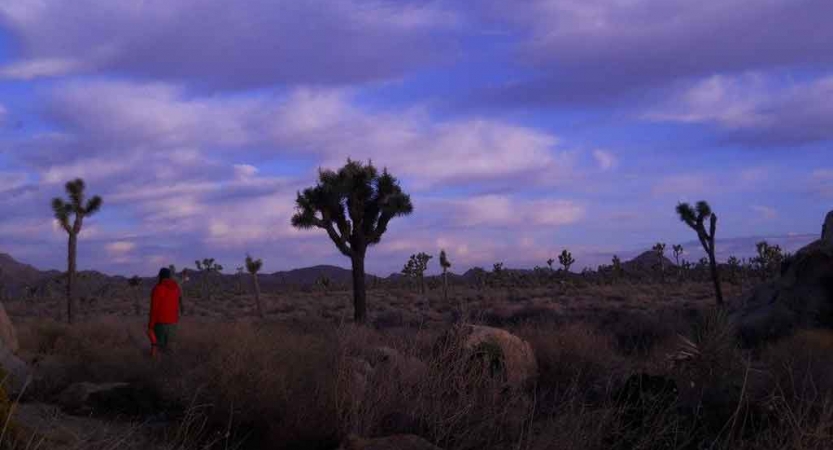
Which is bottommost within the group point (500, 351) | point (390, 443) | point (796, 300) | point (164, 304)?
point (390, 443)

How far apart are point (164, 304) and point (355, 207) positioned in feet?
41.4

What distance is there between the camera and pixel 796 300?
18000 mm

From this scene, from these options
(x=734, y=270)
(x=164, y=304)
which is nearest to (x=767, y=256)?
(x=734, y=270)

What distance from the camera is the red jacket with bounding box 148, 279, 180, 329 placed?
1440 centimetres

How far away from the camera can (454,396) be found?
26.2 ft

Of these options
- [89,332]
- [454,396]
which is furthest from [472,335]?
[89,332]

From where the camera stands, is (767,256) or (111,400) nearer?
(111,400)

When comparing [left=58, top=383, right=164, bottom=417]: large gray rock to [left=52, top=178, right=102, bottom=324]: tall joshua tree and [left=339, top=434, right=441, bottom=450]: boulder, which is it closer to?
[left=339, top=434, right=441, bottom=450]: boulder

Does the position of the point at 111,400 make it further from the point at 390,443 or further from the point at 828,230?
the point at 828,230

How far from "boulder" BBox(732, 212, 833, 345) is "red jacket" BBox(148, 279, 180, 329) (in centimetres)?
1054

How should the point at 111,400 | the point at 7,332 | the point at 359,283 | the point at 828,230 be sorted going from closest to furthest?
the point at 111,400
the point at 7,332
the point at 828,230
the point at 359,283

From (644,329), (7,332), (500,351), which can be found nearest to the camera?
(500,351)

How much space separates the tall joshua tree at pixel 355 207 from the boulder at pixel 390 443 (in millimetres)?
19880

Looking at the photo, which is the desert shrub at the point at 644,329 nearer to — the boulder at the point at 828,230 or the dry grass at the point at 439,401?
the boulder at the point at 828,230
